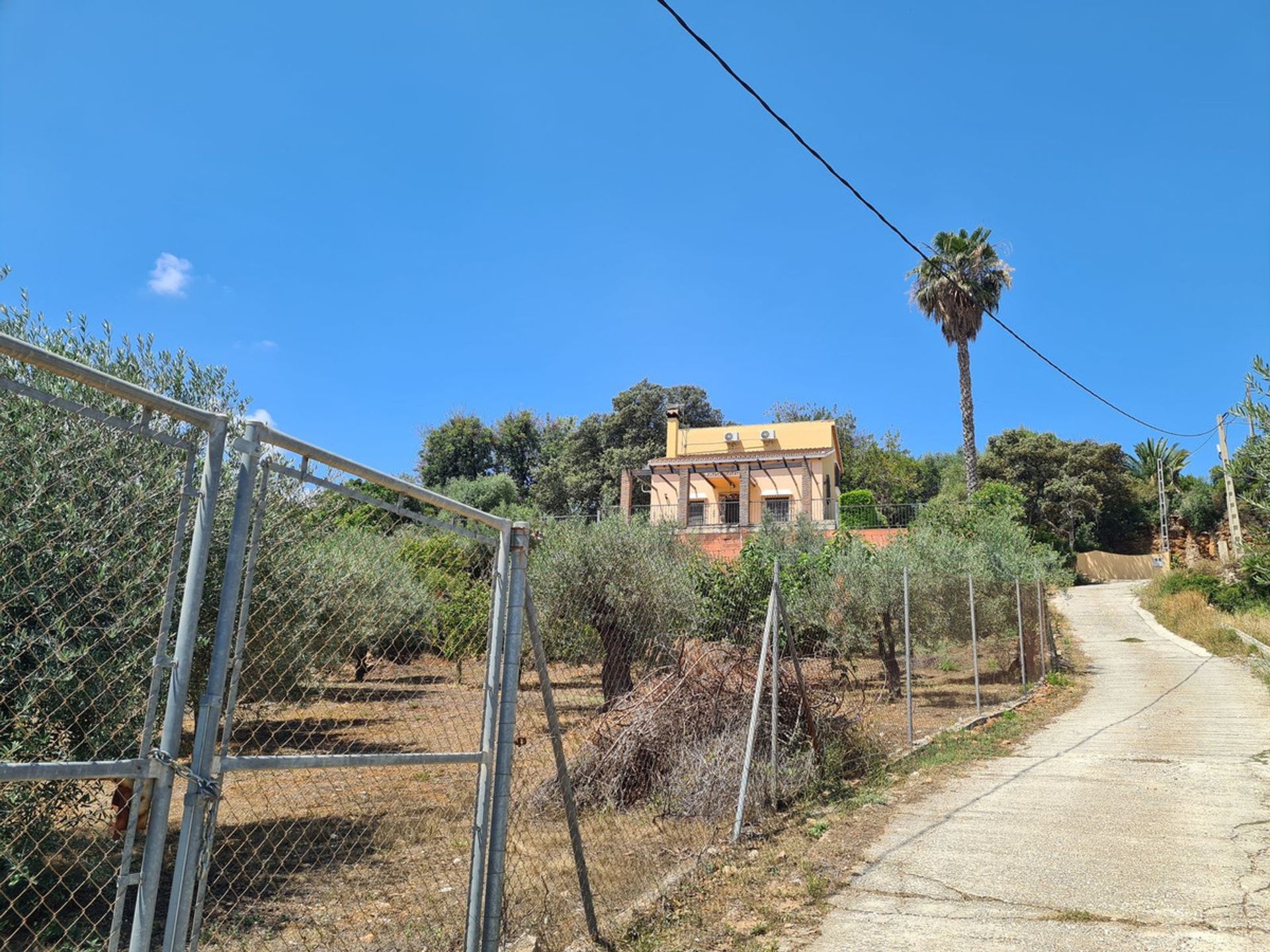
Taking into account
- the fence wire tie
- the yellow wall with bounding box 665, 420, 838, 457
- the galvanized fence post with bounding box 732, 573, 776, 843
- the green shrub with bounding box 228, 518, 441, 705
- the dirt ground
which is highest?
the yellow wall with bounding box 665, 420, 838, 457

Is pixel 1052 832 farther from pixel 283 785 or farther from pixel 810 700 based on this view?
pixel 283 785

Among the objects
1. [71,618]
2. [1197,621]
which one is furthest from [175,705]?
[1197,621]

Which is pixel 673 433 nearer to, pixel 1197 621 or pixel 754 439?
pixel 754 439

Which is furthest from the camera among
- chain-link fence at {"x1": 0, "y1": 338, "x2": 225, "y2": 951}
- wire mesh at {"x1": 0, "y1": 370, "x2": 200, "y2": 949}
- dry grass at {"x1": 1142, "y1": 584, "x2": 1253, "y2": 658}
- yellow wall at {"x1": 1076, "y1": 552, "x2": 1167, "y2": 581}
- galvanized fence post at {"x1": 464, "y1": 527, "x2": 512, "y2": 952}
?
yellow wall at {"x1": 1076, "y1": 552, "x2": 1167, "y2": 581}

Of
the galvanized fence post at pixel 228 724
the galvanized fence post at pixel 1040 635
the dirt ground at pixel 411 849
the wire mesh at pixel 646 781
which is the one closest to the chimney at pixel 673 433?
the galvanized fence post at pixel 1040 635

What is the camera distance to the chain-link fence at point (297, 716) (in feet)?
8.20

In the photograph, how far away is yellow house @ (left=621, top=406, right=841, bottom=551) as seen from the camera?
126 feet

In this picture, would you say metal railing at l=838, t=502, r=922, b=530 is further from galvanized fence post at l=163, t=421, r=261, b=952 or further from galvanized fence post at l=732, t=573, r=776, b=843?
galvanized fence post at l=163, t=421, r=261, b=952

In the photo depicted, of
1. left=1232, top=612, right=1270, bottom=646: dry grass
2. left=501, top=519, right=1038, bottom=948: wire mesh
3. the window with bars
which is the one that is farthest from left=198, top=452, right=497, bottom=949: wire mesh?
the window with bars

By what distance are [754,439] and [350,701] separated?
35454mm

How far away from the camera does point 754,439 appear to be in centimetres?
4128

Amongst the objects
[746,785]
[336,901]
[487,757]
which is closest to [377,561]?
[487,757]

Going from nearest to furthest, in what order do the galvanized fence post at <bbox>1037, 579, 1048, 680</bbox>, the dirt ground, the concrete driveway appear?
1. the concrete driveway
2. the dirt ground
3. the galvanized fence post at <bbox>1037, 579, 1048, 680</bbox>

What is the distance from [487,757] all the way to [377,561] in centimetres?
104
